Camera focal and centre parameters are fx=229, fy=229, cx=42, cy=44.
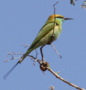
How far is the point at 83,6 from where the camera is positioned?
8.14 ft

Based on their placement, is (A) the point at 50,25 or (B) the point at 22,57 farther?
(A) the point at 50,25

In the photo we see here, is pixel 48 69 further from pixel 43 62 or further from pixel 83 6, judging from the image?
pixel 83 6

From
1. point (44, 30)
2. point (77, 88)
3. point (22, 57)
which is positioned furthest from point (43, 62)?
point (44, 30)

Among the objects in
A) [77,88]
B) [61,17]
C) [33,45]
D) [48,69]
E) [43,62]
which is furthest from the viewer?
[61,17]

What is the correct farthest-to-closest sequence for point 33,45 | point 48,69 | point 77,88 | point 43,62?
point 33,45, point 43,62, point 48,69, point 77,88

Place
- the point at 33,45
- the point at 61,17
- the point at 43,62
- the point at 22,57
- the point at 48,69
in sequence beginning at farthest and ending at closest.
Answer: the point at 61,17 < the point at 33,45 < the point at 22,57 < the point at 43,62 < the point at 48,69

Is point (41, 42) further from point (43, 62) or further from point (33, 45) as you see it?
point (43, 62)

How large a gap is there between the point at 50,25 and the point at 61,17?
25 centimetres

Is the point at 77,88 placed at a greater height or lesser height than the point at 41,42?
greater

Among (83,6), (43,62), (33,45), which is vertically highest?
(83,6)

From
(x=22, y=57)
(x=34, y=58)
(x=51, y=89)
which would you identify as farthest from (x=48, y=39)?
(x=51, y=89)

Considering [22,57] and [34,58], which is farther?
[22,57]

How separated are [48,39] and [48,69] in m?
1.29

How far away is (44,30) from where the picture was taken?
3.87m
